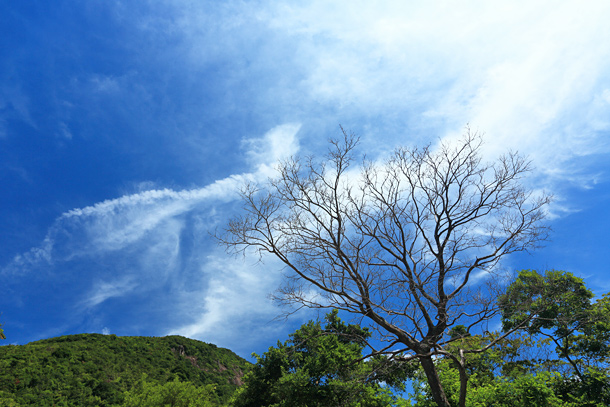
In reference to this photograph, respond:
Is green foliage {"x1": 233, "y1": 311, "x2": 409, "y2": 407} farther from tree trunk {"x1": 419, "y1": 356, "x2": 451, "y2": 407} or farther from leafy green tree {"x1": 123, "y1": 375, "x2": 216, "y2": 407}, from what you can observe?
leafy green tree {"x1": 123, "y1": 375, "x2": 216, "y2": 407}

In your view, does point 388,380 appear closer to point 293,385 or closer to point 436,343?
point 293,385

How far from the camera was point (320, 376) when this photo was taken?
1242 centimetres

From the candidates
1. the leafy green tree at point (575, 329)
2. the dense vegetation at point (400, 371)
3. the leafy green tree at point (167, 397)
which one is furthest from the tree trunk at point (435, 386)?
the leafy green tree at point (167, 397)

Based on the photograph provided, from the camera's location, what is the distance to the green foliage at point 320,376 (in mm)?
10844

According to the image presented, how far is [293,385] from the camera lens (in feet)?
39.1

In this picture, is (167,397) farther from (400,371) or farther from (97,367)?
(97,367)

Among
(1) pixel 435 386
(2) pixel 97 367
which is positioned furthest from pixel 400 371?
(2) pixel 97 367

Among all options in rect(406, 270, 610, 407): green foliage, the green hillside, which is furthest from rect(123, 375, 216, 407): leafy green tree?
rect(406, 270, 610, 407): green foliage

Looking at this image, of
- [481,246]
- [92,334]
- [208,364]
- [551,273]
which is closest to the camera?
[481,246]

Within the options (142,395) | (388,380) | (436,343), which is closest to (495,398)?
(436,343)

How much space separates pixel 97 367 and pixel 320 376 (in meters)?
24.1

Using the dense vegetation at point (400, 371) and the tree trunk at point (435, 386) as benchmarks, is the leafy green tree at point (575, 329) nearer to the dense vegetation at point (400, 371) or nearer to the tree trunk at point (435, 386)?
the dense vegetation at point (400, 371)

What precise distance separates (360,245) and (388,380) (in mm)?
8063

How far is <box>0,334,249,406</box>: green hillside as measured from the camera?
21734 millimetres
